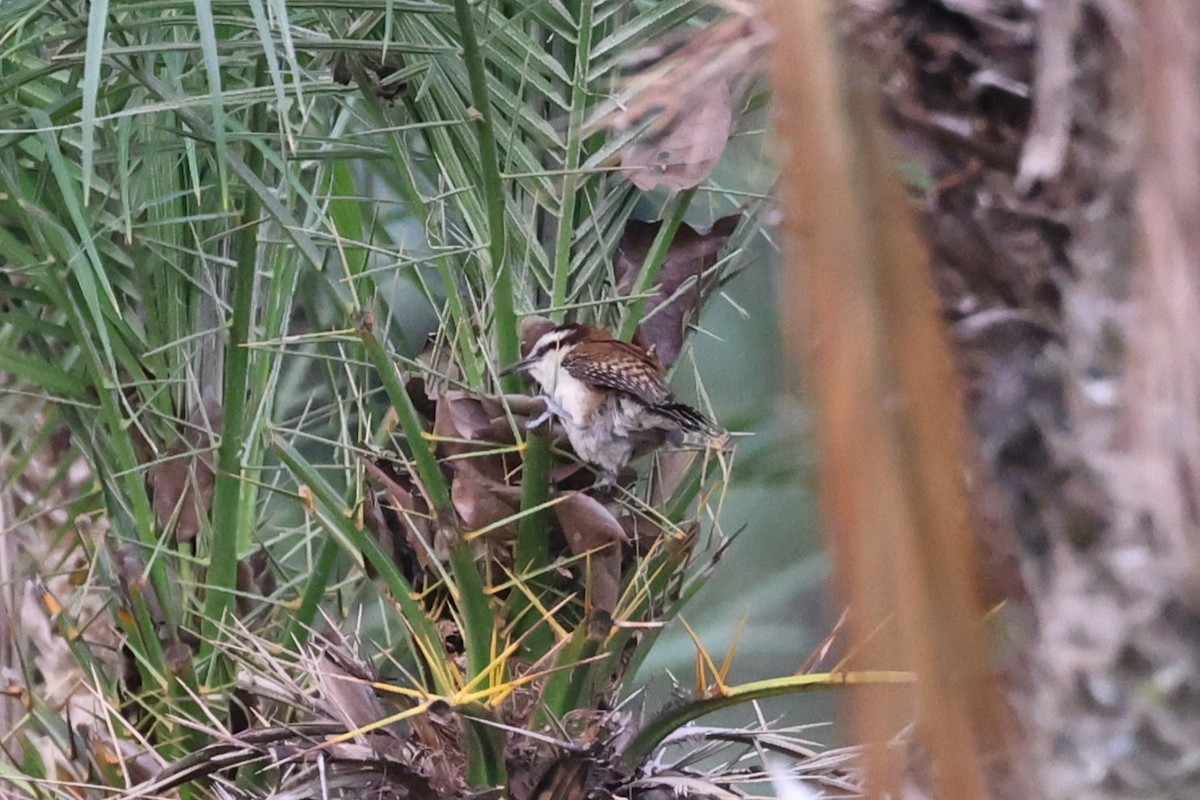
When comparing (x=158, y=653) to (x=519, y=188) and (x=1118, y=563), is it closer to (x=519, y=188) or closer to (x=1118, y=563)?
(x=519, y=188)

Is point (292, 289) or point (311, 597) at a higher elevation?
point (292, 289)

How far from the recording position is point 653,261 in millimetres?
1015

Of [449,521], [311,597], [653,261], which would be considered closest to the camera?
[449,521]

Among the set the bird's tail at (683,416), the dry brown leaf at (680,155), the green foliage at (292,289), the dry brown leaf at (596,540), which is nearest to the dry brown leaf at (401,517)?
the green foliage at (292,289)

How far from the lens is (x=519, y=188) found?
1.07m

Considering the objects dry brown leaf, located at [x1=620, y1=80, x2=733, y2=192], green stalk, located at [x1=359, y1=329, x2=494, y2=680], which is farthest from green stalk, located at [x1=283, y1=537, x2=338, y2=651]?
dry brown leaf, located at [x1=620, y1=80, x2=733, y2=192]

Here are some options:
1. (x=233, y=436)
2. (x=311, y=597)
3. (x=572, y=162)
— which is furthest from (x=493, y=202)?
(x=311, y=597)

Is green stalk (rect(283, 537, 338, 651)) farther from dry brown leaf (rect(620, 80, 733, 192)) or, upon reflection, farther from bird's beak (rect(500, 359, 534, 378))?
dry brown leaf (rect(620, 80, 733, 192))

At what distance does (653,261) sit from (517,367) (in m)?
0.16

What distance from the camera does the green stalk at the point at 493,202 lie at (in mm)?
872

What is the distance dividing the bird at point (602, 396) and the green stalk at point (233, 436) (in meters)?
0.28

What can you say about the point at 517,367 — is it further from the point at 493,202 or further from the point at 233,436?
the point at 233,436

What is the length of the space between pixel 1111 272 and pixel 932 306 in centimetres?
6

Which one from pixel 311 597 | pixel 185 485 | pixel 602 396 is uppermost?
pixel 602 396
